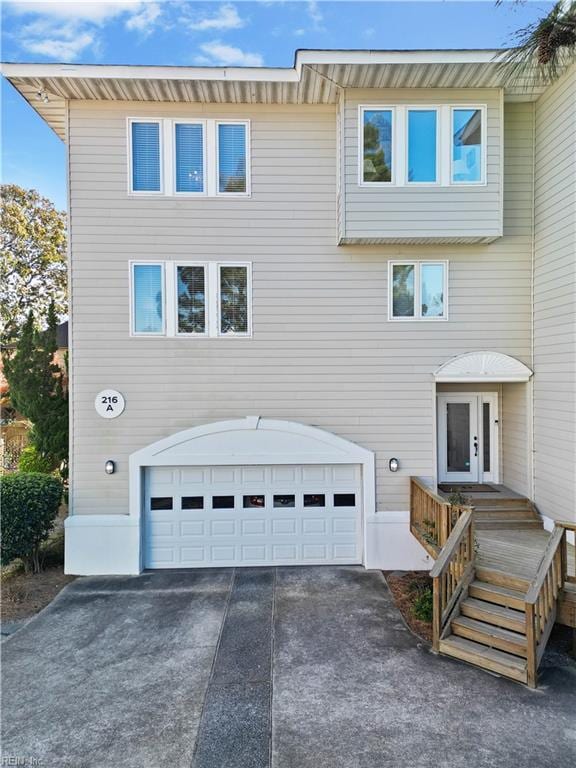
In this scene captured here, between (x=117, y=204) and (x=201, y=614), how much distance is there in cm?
680

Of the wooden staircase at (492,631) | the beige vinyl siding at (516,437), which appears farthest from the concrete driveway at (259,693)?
the beige vinyl siding at (516,437)

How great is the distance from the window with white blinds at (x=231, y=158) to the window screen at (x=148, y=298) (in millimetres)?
1906

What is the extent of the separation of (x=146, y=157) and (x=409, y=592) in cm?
846

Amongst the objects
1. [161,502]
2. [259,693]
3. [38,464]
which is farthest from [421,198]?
[38,464]

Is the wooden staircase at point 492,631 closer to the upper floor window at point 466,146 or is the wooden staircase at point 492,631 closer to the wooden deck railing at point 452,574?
the wooden deck railing at point 452,574

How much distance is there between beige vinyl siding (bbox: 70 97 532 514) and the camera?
7125mm

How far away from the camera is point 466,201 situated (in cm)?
675

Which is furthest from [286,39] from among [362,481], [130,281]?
[362,481]

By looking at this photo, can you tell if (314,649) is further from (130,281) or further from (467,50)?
(467,50)

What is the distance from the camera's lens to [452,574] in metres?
5.30

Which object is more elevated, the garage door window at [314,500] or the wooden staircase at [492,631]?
the garage door window at [314,500]

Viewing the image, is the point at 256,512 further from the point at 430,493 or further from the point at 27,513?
the point at 27,513

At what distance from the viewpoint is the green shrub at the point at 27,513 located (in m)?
6.69

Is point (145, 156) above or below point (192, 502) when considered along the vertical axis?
above
